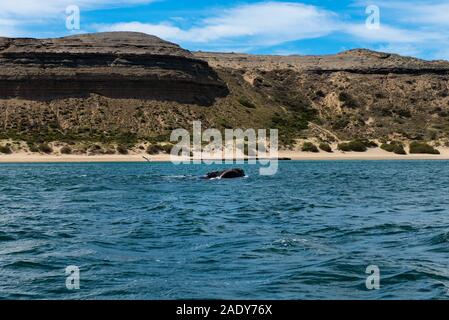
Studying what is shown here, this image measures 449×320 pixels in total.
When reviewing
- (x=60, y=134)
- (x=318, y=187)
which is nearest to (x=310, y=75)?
(x=60, y=134)

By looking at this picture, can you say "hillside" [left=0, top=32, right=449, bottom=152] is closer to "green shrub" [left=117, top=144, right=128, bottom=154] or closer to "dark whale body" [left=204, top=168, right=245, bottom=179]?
"green shrub" [left=117, top=144, right=128, bottom=154]

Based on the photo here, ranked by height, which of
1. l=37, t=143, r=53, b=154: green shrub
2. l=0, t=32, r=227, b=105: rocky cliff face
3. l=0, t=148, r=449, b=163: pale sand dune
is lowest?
l=0, t=148, r=449, b=163: pale sand dune

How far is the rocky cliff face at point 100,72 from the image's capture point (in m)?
108

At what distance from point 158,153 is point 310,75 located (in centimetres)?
5884

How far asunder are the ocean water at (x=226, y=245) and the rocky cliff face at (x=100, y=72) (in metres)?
78.3

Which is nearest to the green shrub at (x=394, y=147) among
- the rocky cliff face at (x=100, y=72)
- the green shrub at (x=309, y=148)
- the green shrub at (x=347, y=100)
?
the green shrub at (x=309, y=148)

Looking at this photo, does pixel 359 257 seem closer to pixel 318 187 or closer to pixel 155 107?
pixel 318 187

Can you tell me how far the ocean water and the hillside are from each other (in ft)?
208

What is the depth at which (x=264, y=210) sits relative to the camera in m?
25.8

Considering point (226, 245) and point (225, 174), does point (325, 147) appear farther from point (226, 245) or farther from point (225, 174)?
point (226, 245)

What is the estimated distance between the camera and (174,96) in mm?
111438

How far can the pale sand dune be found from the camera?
80188mm

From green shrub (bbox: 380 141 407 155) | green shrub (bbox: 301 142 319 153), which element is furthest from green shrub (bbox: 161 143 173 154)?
green shrub (bbox: 380 141 407 155)

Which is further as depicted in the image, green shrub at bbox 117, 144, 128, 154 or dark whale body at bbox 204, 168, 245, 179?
green shrub at bbox 117, 144, 128, 154
